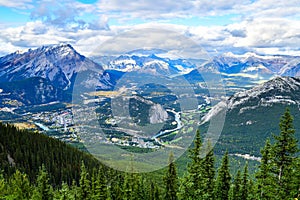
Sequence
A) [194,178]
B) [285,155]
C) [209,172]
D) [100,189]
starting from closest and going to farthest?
1. [285,155]
2. [194,178]
3. [209,172]
4. [100,189]

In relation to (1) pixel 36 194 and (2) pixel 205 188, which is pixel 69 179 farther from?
(2) pixel 205 188

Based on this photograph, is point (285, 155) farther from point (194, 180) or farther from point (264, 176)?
point (194, 180)

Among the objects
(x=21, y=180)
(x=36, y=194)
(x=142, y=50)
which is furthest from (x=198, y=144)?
(x=21, y=180)

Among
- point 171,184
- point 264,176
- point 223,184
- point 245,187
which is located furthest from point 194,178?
point 245,187

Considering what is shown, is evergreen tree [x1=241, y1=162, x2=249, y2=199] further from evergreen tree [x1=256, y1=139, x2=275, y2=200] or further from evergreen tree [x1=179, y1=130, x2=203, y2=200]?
evergreen tree [x1=179, y1=130, x2=203, y2=200]

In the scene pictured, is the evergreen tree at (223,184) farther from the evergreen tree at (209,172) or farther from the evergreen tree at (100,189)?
the evergreen tree at (100,189)

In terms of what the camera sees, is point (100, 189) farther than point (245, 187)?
Yes

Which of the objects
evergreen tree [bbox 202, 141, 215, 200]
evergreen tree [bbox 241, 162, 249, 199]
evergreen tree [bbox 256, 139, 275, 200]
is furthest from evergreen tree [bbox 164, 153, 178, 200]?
evergreen tree [bbox 256, 139, 275, 200]

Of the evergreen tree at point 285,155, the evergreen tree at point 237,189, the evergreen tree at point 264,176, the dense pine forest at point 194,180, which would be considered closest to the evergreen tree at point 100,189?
the dense pine forest at point 194,180
